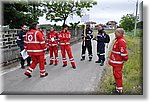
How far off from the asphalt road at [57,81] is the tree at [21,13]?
2.54m

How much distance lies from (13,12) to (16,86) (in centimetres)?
457

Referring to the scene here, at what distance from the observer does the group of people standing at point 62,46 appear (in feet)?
17.6

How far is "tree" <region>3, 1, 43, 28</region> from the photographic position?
9.86 metres

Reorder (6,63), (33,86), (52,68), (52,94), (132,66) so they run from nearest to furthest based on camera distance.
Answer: (52,94) → (33,86) → (132,66) → (52,68) → (6,63)

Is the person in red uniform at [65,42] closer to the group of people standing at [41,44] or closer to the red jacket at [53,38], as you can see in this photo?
the group of people standing at [41,44]

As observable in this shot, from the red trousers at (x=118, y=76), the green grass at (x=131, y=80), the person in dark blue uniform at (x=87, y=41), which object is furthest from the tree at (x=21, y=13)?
the red trousers at (x=118, y=76)

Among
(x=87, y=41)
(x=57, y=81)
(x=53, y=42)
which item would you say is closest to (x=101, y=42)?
(x=87, y=41)

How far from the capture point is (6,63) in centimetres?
873

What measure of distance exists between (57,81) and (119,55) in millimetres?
1831

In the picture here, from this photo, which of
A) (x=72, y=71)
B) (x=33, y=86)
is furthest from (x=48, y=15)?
(x=33, y=86)

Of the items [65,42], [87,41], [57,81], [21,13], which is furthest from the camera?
[21,13]

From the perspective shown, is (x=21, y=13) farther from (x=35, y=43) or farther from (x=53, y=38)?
(x=35, y=43)

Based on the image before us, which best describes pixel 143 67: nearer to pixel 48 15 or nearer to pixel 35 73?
pixel 35 73

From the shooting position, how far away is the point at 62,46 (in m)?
8.11
